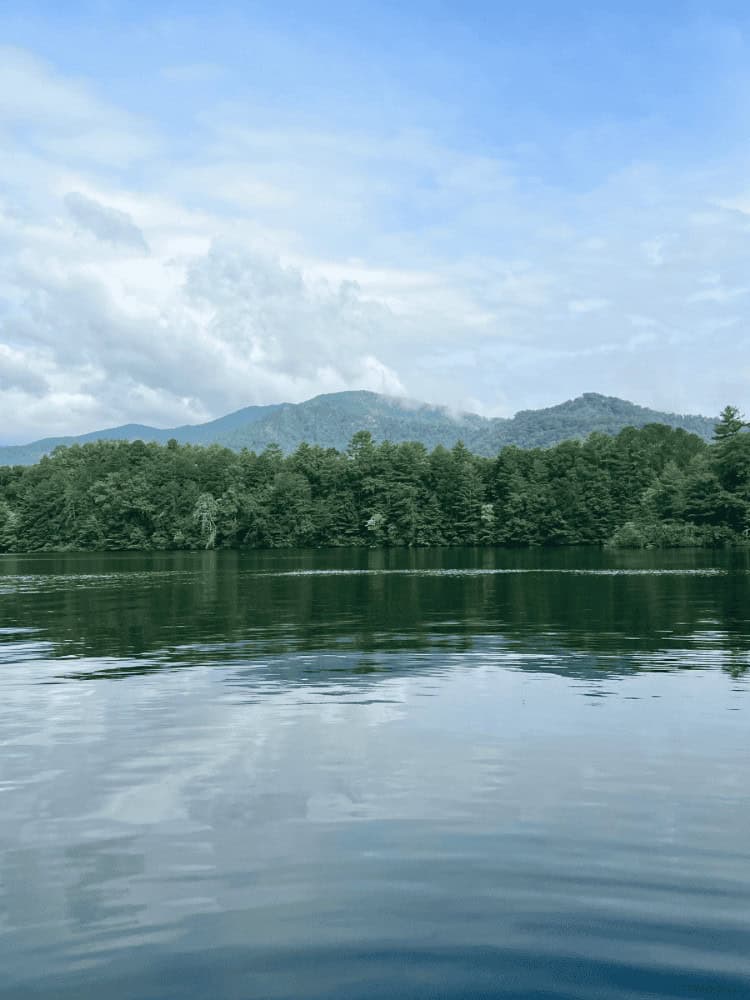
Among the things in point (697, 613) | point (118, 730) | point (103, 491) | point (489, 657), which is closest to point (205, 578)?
point (697, 613)

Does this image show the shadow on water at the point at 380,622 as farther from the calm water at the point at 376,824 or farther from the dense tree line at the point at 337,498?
the dense tree line at the point at 337,498

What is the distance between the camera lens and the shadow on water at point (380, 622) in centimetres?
2630

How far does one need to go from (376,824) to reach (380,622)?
25.7 metres

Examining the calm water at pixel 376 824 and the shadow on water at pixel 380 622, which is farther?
the shadow on water at pixel 380 622

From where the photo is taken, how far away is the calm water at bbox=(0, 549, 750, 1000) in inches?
320

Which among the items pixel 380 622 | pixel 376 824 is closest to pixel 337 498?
pixel 380 622

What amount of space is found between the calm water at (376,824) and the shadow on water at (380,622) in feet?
1.52

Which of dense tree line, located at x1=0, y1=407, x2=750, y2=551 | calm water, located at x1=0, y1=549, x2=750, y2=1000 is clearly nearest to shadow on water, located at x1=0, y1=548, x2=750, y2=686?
calm water, located at x1=0, y1=549, x2=750, y2=1000

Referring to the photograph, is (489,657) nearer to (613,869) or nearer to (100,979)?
(613,869)

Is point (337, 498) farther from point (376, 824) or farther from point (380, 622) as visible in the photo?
point (376, 824)

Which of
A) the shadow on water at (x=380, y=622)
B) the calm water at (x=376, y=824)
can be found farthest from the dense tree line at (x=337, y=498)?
the calm water at (x=376, y=824)

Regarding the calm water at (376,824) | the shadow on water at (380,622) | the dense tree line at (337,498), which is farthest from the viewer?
the dense tree line at (337,498)

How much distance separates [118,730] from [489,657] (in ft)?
40.8

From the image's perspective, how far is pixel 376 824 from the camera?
1182 cm
